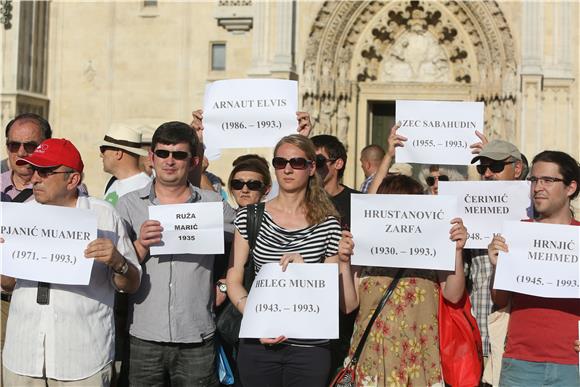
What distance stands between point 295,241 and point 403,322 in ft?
2.91

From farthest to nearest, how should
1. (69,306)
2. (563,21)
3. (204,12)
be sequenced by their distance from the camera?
(204,12) < (563,21) < (69,306)

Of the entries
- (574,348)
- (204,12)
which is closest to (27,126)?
(574,348)

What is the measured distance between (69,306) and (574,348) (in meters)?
3.02

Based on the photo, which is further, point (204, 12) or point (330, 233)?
point (204, 12)

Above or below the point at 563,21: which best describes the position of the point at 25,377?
below

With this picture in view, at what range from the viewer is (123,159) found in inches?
289

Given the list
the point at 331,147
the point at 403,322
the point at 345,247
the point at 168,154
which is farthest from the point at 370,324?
the point at 331,147

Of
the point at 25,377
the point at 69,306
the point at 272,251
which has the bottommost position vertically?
the point at 25,377

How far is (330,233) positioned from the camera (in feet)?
18.8

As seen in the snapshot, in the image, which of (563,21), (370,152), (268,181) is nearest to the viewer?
(268,181)

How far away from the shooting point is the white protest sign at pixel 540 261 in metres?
5.45

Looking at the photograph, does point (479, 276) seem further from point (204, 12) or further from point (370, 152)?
point (204, 12)

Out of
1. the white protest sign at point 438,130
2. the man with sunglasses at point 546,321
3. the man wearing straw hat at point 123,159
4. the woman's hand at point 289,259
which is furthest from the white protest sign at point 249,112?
the man with sunglasses at point 546,321

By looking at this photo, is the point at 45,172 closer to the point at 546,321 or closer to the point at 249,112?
the point at 249,112
